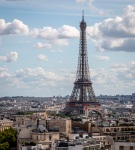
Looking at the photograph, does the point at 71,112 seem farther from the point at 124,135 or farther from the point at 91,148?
the point at 91,148

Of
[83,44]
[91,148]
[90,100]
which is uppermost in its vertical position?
[83,44]

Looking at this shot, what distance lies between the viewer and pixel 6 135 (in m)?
Answer: 78.2

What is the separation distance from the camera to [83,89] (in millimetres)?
155875

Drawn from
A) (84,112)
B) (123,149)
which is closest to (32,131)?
(123,149)

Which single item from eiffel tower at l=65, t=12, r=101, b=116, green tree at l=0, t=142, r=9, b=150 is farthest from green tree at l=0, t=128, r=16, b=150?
eiffel tower at l=65, t=12, r=101, b=116

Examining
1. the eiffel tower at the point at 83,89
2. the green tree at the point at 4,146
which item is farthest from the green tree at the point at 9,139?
the eiffel tower at the point at 83,89

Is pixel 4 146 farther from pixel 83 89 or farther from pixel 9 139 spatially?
pixel 83 89

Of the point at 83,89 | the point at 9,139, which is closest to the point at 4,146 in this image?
the point at 9,139

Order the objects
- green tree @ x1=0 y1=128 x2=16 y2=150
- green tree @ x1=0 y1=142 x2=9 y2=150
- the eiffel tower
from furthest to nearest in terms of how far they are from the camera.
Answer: the eiffel tower, green tree @ x1=0 y1=128 x2=16 y2=150, green tree @ x1=0 y1=142 x2=9 y2=150

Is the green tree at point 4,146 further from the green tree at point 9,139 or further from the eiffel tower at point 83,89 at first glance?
the eiffel tower at point 83,89

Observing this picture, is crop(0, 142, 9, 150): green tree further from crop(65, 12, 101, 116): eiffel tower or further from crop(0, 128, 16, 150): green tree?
crop(65, 12, 101, 116): eiffel tower

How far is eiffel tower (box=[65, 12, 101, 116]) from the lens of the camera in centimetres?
15588

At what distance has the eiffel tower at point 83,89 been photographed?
155875 millimetres

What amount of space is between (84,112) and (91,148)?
96489mm
